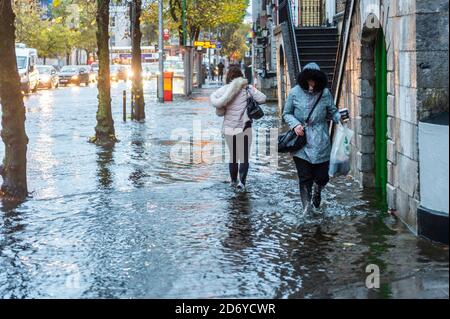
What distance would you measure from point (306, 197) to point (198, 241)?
1.83m

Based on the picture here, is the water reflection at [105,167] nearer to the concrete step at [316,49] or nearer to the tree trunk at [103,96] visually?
the tree trunk at [103,96]

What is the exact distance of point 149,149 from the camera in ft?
62.2

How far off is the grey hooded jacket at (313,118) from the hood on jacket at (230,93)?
7.67ft

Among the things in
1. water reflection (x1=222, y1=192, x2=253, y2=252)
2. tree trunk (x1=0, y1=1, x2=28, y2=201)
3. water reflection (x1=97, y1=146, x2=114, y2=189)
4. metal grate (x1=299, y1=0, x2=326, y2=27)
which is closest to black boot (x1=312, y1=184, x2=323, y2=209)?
water reflection (x1=222, y1=192, x2=253, y2=252)

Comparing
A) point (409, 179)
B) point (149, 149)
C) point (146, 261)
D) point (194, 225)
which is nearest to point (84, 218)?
point (194, 225)

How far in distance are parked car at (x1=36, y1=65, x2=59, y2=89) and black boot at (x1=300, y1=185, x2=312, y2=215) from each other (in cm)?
5045

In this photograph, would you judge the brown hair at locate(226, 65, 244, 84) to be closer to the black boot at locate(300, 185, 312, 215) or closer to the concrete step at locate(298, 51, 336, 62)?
the black boot at locate(300, 185, 312, 215)

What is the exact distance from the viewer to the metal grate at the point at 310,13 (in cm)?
3144

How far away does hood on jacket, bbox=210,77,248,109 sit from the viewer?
12.5m

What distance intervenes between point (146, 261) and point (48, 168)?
320 inches

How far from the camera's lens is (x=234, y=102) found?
12.6m

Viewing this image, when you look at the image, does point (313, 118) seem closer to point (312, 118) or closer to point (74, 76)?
point (312, 118)

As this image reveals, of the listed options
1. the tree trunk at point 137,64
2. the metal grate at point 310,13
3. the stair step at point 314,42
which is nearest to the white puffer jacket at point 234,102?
the stair step at point 314,42
